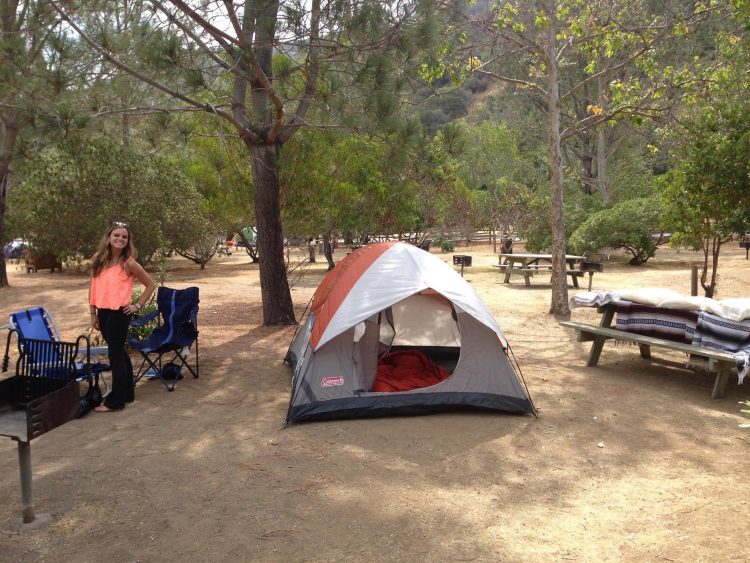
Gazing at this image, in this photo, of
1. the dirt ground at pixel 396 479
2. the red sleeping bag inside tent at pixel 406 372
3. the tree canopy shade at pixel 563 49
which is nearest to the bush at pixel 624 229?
the tree canopy shade at pixel 563 49

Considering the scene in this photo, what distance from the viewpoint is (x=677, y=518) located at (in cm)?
364

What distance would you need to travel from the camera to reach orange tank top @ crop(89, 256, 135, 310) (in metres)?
5.46

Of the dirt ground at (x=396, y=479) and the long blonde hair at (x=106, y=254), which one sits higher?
the long blonde hair at (x=106, y=254)

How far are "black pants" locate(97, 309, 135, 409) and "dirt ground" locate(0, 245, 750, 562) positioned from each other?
0.17 metres

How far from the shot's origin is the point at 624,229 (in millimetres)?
21016

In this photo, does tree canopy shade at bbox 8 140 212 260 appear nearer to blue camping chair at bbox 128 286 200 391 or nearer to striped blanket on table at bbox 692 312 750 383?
blue camping chair at bbox 128 286 200 391

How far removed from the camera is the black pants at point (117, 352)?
551 cm

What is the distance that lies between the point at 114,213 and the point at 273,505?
15109 mm

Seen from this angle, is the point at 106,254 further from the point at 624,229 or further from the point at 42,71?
the point at 624,229

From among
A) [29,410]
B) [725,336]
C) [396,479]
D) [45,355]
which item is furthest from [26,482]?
[725,336]

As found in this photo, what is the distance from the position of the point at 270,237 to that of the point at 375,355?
3.74 metres

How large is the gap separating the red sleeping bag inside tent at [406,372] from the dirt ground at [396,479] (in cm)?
61

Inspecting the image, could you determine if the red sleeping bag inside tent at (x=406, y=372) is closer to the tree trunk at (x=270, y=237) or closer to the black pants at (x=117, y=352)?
A: the black pants at (x=117, y=352)

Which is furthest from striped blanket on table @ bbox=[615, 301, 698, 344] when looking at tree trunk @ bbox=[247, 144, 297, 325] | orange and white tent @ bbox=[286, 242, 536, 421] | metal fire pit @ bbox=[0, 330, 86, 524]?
metal fire pit @ bbox=[0, 330, 86, 524]
